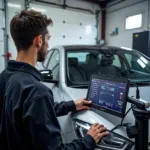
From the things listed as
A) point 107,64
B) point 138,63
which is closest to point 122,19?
point 138,63

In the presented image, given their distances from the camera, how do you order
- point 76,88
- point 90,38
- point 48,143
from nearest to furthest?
point 48,143 → point 76,88 → point 90,38

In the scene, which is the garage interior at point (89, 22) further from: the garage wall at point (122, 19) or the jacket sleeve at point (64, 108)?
the jacket sleeve at point (64, 108)

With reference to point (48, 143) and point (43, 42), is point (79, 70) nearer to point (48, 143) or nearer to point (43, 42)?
point (43, 42)

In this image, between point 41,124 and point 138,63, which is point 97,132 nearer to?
point 41,124

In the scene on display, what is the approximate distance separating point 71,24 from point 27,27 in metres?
7.12

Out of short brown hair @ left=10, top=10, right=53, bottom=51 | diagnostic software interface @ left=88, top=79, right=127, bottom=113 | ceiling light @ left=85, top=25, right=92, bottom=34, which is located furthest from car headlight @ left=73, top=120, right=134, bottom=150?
ceiling light @ left=85, top=25, right=92, bottom=34

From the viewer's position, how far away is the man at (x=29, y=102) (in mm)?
822

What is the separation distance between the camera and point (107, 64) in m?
2.54

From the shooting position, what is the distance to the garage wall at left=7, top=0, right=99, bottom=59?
7383 mm

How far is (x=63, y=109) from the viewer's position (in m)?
1.46

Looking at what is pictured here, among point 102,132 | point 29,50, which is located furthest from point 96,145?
point 29,50

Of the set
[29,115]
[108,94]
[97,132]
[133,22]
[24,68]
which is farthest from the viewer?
[133,22]

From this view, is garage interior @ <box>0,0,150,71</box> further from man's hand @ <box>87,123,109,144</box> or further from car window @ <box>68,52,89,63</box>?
man's hand @ <box>87,123,109,144</box>

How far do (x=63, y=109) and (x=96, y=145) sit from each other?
484 millimetres
